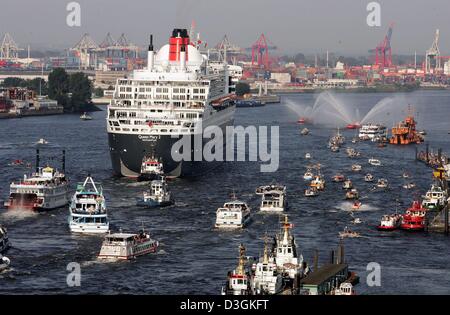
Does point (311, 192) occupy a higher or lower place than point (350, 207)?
higher

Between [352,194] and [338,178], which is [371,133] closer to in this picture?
[338,178]

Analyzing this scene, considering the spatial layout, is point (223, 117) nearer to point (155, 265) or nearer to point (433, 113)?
point (155, 265)

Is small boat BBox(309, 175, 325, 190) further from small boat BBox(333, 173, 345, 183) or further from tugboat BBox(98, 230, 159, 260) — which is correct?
tugboat BBox(98, 230, 159, 260)

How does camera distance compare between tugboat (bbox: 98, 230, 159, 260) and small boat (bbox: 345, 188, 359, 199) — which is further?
small boat (bbox: 345, 188, 359, 199)

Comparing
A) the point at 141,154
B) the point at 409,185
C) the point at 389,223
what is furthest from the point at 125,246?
the point at 409,185

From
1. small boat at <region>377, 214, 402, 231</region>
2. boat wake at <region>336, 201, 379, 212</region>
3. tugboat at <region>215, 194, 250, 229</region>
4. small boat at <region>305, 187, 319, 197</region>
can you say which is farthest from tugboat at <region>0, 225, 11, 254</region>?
small boat at <region>305, 187, 319, 197</region>

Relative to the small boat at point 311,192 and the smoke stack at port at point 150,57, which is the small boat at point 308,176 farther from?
the smoke stack at port at point 150,57

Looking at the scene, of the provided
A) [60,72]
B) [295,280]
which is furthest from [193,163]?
[60,72]
